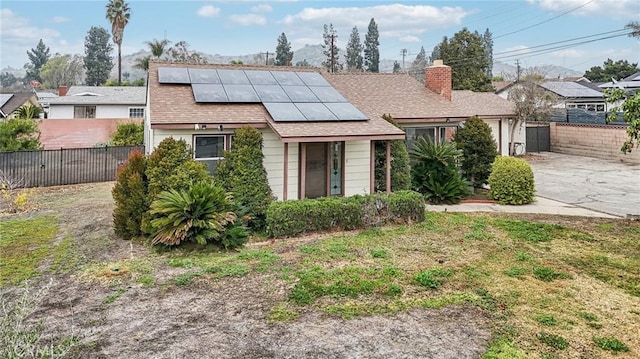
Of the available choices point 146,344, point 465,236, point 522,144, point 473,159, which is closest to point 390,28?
point 522,144

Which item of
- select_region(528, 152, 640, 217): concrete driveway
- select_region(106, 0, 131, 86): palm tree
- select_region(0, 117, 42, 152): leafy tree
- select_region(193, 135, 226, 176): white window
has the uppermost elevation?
select_region(106, 0, 131, 86): palm tree

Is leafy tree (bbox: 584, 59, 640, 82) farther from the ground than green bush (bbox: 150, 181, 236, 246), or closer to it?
farther from the ground

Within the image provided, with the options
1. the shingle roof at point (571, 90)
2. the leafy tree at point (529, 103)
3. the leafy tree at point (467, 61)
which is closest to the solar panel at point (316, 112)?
the leafy tree at point (529, 103)

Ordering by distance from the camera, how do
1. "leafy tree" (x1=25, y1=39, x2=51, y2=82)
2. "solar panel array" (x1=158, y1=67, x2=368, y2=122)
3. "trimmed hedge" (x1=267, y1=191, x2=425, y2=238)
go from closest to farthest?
"trimmed hedge" (x1=267, y1=191, x2=425, y2=238)
"solar panel array" (x1=158, y1=67, x2=368, y2=122)
"leafy tree" (x1=25, y1=39, x2=51, y2=82)

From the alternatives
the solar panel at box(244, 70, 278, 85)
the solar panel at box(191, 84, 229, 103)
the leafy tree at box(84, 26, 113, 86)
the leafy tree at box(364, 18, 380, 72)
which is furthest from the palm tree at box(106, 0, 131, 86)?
the leafy tree at box(364, 18, 380, 72)

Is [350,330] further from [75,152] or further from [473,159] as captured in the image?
[75,152]

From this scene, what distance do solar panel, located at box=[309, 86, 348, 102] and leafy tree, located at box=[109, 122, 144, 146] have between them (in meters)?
11.3

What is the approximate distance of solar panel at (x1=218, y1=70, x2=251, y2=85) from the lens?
12.9 metres

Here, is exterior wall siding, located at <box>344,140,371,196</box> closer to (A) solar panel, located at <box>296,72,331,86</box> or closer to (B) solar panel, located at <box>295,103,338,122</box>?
(B) solar panel, located at <box>295,103,338,122</box>

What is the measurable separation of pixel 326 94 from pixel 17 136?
1385 cm

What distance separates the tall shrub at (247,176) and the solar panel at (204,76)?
3.32 meters

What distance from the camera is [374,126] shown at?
11.5 meters

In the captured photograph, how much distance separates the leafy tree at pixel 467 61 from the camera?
40.5 m

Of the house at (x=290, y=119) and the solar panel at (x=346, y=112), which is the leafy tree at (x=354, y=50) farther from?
the solar panel at (x=346, y=112)
